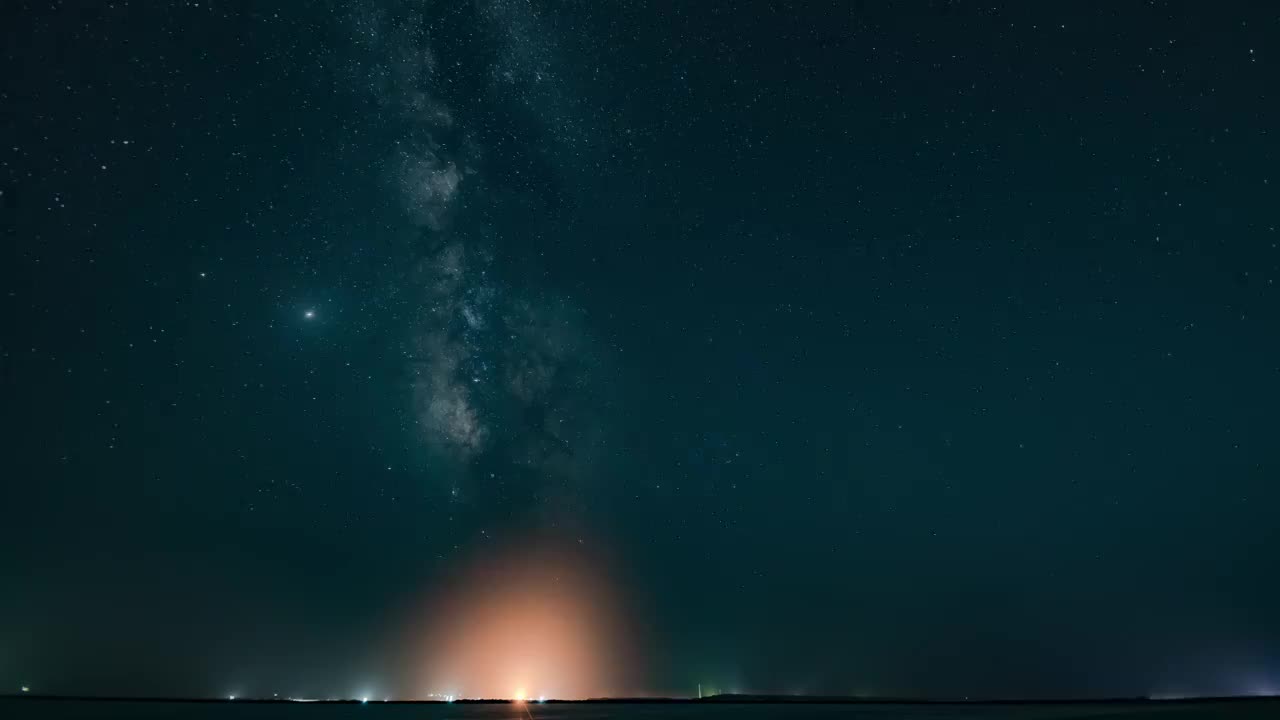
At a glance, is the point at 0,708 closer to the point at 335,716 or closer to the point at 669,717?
the point at 335,716

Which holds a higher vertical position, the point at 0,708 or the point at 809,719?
the point at 0,708

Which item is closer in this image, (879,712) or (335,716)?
(335,716)

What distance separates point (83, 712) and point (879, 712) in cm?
1709

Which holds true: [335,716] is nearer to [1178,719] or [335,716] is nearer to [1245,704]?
[1178,719]

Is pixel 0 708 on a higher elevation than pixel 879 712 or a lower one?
higher

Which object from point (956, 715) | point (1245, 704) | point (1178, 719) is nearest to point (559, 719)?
point (956, 715)

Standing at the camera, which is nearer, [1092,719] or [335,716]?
[1092,719]

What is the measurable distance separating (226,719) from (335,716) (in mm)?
2009

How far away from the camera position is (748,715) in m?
17.1

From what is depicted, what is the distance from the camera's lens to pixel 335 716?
16.0 metres

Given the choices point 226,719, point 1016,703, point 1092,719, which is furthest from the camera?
point 1016,703

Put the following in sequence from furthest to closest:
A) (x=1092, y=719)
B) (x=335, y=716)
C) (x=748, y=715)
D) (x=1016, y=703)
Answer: (x=1016, y=703) < (x=748, y=715) < (x=335, y=716) < (x=1092, y=719)

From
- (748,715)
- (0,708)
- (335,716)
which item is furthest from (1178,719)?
(0,708)

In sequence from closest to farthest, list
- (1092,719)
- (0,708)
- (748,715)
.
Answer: (1092,719), (748,715), (0,708)
